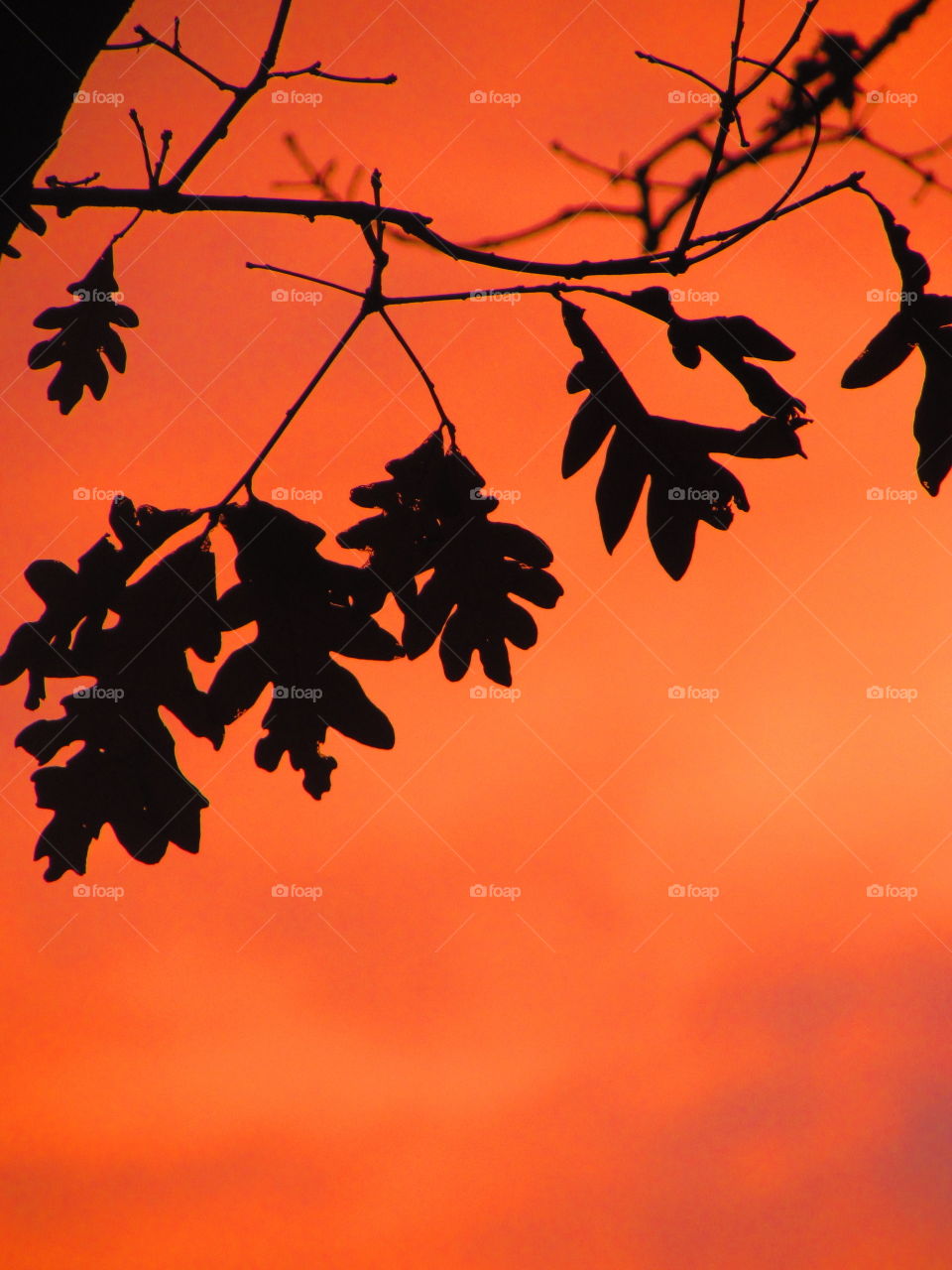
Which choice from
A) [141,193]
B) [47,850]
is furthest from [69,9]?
[47,850]

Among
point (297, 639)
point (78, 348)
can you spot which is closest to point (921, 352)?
point (297, 639)

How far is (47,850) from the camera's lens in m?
2.33

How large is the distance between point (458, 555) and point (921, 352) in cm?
104

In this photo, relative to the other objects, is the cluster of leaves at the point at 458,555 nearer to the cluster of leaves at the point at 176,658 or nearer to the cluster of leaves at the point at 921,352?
the cluster of leaves at the point at 176,658

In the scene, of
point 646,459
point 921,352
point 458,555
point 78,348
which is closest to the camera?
point 921,352

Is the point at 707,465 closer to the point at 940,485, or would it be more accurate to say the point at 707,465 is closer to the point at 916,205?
the point at 940,485

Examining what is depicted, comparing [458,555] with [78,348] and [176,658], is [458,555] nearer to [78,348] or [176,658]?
[176,658]

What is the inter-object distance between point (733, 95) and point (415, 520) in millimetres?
1080

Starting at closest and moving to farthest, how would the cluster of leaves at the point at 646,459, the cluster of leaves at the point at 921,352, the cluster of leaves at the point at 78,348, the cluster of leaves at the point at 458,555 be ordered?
1. the cluster of leaves at the point at 921,352
2. the cluster of leaves at the point at 646,459
3. the cluster of leaves at the point at 458,555
4. the cluster of leaves at the point at 78,348

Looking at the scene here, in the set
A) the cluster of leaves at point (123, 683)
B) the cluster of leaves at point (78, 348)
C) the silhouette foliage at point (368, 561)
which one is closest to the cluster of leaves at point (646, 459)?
the silhouette foliage at point (368, 561)

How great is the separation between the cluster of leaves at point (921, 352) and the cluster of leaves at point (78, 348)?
2183 millimetres

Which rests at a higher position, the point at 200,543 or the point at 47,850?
the point at 200,543

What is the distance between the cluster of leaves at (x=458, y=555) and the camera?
2.45m

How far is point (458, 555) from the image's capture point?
8.11 feet
